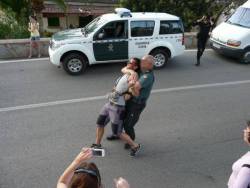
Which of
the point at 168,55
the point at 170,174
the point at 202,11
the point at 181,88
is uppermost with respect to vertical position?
the point at 202,11

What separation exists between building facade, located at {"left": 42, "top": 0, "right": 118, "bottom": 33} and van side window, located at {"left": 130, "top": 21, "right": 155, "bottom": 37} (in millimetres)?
15738

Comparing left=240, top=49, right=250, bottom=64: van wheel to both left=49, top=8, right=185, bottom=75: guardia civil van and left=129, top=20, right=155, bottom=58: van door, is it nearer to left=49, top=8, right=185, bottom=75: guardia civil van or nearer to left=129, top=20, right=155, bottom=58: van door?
left=49, top=8, right=185, bottom=75: guardia civil van

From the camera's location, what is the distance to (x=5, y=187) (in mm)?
5426

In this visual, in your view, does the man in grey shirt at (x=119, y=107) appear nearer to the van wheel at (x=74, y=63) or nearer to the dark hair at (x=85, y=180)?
the dark hair at (x=85, y=180)

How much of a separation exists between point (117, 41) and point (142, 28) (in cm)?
90

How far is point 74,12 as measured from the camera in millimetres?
27562

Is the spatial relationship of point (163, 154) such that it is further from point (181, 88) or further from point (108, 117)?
point (181, 88)

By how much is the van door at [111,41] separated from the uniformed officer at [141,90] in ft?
13.8

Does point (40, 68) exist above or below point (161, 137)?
above

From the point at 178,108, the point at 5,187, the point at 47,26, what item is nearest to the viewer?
the point at 5,187

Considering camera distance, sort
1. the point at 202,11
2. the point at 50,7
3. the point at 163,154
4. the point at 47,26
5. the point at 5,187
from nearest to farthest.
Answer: the point at 5,187 → the point at 163,154 → the point at 202,11 → the point at 50,7 → the point at 47,26

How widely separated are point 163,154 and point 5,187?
2.82 metres

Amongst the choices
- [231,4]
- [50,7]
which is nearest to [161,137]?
[231,4]

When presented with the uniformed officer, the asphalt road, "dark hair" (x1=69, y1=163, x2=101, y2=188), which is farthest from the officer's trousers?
"dark hair" (x1=69, y1=163, x2=101, y2=188)
